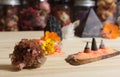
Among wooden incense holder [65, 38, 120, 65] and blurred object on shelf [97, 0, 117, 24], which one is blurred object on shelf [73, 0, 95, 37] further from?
wooden incense holder [65, 38, 120, 65]

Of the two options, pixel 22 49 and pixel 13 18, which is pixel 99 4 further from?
pixel 22 49

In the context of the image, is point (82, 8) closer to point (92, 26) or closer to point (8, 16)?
point (92, 26)

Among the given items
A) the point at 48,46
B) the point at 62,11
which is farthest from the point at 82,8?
the point at 48,46

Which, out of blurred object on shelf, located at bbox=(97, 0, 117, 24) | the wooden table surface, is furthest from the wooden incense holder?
blurred object on shelf, located at bbox=(97, 0, 117, 24)

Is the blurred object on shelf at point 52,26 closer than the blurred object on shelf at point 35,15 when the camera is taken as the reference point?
Yes

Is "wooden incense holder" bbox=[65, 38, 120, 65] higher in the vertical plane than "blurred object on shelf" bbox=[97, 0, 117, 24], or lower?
lower

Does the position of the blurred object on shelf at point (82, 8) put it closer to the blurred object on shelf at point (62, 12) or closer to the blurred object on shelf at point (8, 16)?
the blurred object on shelf at point (62, 12)

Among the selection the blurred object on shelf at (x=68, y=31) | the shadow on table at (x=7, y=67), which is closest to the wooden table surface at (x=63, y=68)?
the shadow on table at (x=7, y=67)
